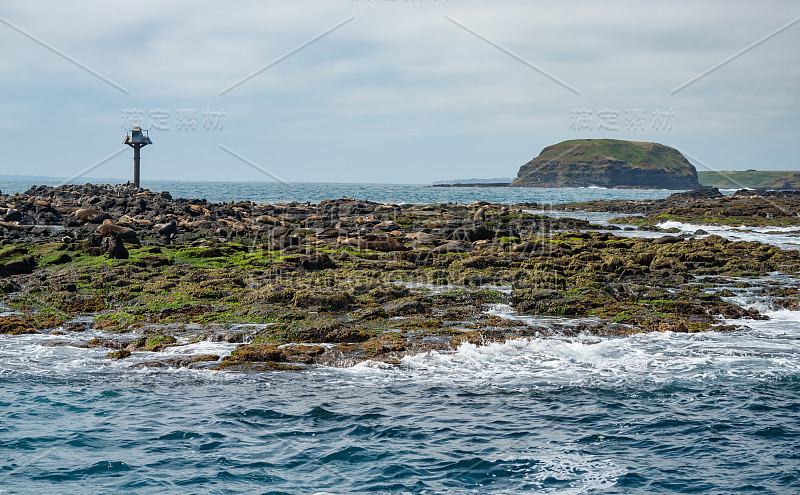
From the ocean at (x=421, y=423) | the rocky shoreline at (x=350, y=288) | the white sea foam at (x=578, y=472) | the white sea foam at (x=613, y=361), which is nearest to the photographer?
the white sea foam at (x=578, y=472)

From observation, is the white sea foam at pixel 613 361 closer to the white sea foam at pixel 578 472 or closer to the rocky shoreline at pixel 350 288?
the rocky shoreline at pixel 350 288

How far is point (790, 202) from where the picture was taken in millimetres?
76312

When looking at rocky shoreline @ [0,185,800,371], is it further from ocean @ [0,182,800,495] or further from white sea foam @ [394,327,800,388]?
ocean @ [0,182,800,495]

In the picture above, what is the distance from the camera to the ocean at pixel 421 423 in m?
9.91

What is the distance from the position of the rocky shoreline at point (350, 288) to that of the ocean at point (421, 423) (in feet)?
4.05

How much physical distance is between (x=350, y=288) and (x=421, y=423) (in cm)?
1224

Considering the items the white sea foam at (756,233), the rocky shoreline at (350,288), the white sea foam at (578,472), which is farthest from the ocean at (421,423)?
the white sea foam at (756,233)

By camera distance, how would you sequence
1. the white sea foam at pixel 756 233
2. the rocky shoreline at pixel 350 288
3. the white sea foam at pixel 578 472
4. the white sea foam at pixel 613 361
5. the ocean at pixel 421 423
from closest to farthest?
the white sea foam at pixel 578 472 < the ocean at pixel 421 423 < the white sea foam at pixel 613 361 < the rocky shoreline at pixel 350 288 < the white sea foam at pixel 756 233

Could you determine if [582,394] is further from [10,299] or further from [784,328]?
[10,299]

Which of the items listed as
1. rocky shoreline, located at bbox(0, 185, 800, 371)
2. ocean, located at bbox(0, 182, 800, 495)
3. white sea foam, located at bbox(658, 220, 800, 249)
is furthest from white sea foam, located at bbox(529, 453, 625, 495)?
white sea foam, located at bbox(658, 220, 800, 249)

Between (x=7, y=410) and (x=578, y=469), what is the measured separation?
430 inches

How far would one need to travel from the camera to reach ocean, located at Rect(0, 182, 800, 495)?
991 centimetres

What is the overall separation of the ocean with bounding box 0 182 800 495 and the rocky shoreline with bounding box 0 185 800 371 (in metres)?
1.23

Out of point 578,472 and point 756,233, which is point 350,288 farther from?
point 756,233
